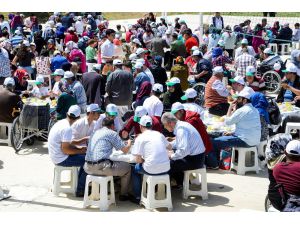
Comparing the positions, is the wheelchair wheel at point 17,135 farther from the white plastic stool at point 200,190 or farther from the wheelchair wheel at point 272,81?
the wheelchair wheel at point 272,81

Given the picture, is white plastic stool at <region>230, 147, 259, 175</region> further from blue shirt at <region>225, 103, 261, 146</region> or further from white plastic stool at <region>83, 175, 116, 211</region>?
white plastic stool at <region>83, 175, 116, 211</region>

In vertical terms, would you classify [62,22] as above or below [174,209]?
above

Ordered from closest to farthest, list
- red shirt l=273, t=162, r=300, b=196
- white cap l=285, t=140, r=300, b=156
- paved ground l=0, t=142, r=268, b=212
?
red shirt l=273, t=162, r=300, b=196 → white cap l=285, t=140, r=300, b=156 → paved ground l=0, t=142, r=268, b=212

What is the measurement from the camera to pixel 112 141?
8664 mm

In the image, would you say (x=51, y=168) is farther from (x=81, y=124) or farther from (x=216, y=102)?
(x=216, y=102)

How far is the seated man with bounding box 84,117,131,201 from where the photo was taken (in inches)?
341

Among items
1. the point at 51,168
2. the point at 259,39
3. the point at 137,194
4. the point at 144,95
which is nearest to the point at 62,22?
the point at 259,39

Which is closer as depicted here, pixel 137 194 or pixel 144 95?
pixel 137 194

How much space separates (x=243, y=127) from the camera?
33.7ft

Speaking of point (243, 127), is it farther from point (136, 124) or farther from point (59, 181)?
point (59, 181)

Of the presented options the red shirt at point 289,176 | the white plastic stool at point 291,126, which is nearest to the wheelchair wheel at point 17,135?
the white plastic stool at point 291,126

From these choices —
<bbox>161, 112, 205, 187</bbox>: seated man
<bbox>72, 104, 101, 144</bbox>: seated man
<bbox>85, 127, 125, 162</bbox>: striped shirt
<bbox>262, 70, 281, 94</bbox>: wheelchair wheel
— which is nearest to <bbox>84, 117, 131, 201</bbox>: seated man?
<bbox>85, 127, 125, 162</bbox>: striped shirt

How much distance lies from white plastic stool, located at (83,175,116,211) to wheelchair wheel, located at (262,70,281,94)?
8.53m

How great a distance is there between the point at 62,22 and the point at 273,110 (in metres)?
15.7
